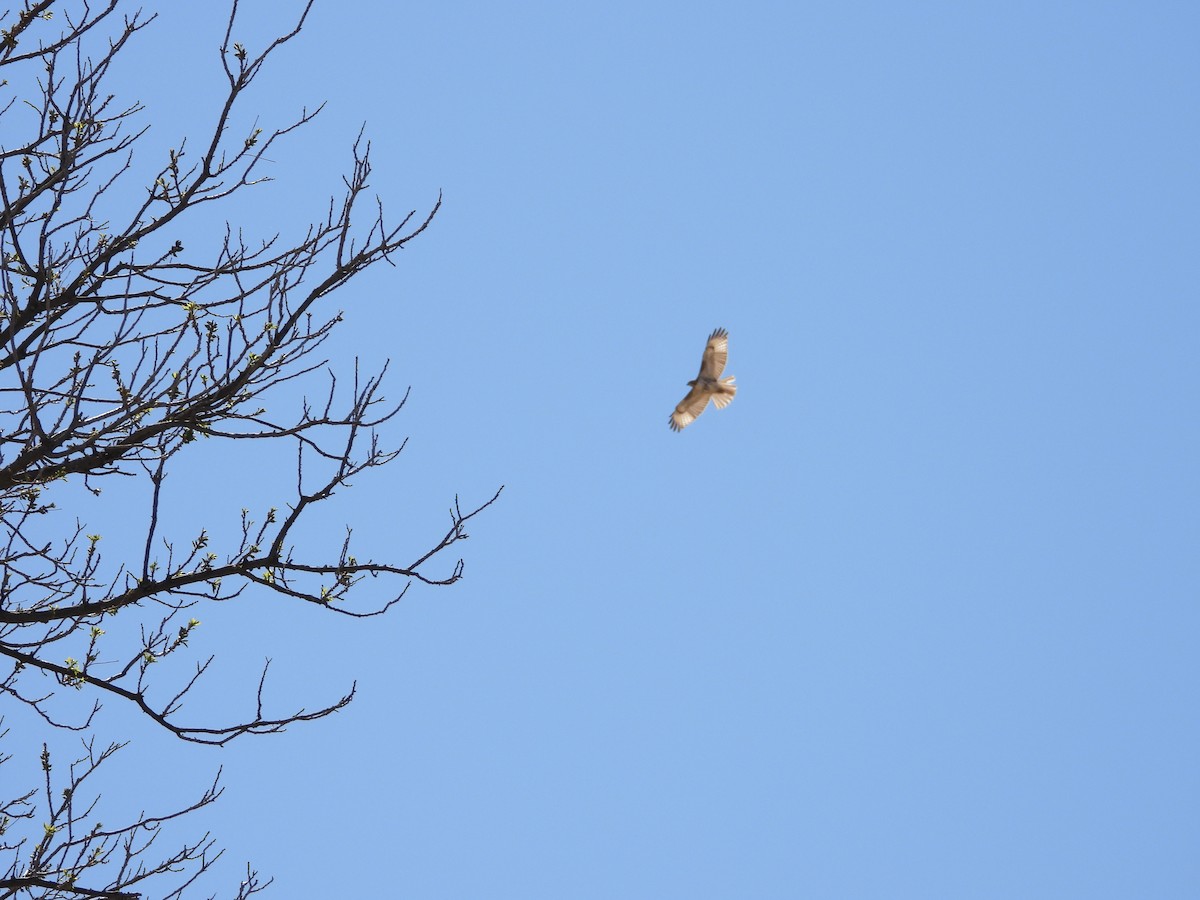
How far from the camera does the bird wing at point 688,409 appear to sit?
17.6m

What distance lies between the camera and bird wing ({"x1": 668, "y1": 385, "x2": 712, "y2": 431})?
1758 centimetres

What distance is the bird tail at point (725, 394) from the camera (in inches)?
685

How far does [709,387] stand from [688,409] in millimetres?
552

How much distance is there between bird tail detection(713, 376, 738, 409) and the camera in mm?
17391

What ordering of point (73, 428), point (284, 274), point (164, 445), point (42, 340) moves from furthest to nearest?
point (284, 274)
point (164, 445)
point (73, 428)
point (42, 340)

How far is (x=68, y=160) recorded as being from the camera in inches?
197

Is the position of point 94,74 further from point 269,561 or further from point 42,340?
point 269,561

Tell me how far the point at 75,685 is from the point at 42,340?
1508 millimetres

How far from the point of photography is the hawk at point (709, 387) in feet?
56.1

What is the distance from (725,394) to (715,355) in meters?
0.70

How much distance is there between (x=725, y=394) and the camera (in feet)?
57.5

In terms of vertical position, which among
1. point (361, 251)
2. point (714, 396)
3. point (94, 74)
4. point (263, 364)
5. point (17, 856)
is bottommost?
point (17, 856)

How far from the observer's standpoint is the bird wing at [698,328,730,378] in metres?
17.0

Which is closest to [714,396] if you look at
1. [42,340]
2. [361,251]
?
[361,251]
